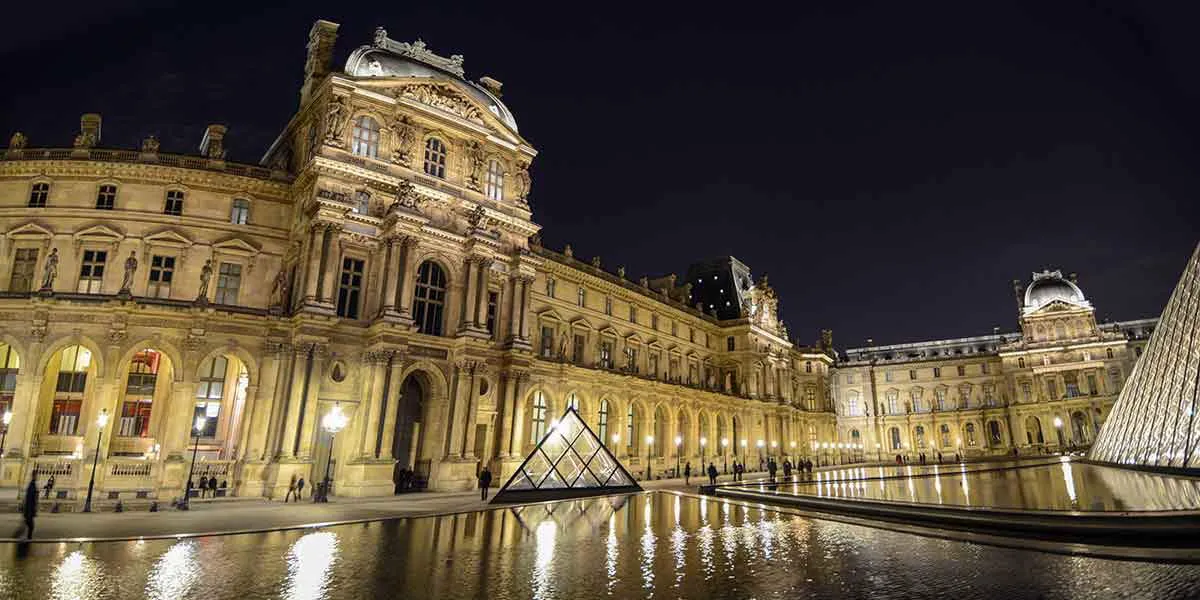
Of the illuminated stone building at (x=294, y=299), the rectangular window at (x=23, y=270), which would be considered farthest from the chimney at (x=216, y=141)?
the rectangular window at (x=23, y=270)

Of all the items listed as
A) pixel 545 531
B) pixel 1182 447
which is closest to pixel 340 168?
pixel 545 531

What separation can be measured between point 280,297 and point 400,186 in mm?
7772

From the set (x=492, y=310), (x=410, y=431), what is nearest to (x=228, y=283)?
(x=410, y=431)

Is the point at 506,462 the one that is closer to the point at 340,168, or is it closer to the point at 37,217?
the point at 340,168

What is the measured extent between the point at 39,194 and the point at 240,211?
856cm

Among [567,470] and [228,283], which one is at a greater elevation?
[228,283]

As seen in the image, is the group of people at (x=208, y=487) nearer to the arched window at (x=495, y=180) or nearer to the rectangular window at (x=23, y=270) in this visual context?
the rectangular window at (x=23, y=270)

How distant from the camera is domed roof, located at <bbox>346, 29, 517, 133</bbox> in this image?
102 ft

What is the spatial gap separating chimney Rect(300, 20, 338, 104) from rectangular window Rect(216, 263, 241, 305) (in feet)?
34.5

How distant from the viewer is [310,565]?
10070mm

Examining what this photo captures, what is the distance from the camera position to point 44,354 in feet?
79.3

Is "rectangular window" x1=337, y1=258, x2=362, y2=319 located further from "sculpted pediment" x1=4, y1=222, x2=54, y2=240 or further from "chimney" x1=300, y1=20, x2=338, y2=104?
"sculpted pediment" x1=4, y1=222, x2=54, y2=240

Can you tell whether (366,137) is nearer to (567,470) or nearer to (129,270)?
(129,270)

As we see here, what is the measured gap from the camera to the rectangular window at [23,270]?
86.8 ft
